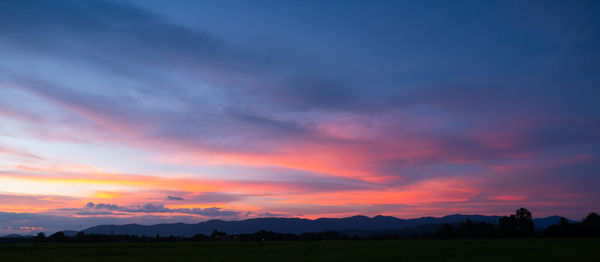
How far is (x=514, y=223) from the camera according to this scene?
134m

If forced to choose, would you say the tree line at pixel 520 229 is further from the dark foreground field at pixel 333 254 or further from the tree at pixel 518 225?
the dark foreground field at pixel 333 254

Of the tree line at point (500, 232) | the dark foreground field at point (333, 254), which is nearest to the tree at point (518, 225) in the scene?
the tree line at point (500, 232)

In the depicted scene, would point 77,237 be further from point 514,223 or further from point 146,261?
point 514,223

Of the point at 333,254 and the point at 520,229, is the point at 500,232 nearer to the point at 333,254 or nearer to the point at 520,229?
the point at 520,229

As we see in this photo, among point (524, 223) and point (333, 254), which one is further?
point (524, 223)

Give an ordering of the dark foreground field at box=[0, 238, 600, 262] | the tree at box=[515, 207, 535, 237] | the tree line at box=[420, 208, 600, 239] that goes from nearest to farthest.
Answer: the dark foreground field at box=[0, 238, 600, 262] → the tree line at box=[420, 208, 600, 239] → the tree at box=[515, 207, 535, 237]

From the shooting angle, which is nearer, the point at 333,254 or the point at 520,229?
the point at 333,254

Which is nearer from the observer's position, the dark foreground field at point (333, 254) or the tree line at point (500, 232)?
the dark foreground field at point (333, 254)

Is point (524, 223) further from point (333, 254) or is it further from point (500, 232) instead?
point (333, 254)

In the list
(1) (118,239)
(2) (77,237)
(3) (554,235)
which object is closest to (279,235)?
(1) (118,239)

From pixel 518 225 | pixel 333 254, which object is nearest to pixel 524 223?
pixel 518 225

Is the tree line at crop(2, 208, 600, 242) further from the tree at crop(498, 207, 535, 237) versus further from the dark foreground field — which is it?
the dark foreground field

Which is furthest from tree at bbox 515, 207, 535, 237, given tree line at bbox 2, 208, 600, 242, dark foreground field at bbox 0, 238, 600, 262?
dark foreground field at bbox 0, 238, 600, 262

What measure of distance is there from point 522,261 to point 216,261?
25.2 meters
